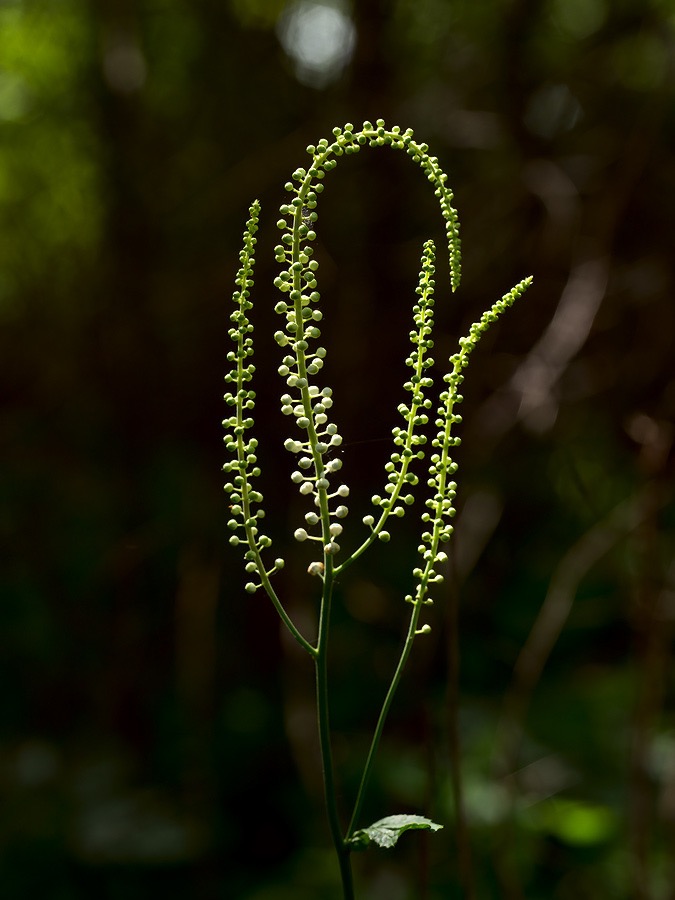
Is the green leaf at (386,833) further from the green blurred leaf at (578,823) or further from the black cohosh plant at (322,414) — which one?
the green blurred leaf at (578,823)

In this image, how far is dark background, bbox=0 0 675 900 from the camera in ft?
14.0

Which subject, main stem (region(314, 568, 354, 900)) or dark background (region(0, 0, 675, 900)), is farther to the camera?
dark background (region(0, 0, 675, 900))

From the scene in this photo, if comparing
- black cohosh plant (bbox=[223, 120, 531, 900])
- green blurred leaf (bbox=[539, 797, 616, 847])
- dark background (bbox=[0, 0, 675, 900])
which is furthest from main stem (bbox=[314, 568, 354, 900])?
green blurred leaf (bbox=[539, 797, 616, 847])

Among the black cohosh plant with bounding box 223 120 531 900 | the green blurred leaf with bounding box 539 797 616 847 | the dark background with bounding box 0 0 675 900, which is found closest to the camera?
the black cohosh plant with bounding box 223 120 531 900

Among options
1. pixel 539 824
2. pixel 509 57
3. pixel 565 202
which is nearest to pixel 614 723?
pixel 539 824

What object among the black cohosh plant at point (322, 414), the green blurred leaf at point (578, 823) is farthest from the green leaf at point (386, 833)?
the green blurred leaf at point (578, 823)

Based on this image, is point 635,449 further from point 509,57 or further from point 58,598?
point 58,598

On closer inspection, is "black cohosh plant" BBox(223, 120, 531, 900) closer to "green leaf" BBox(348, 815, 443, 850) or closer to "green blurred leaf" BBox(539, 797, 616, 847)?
"green leaf" BBox(348, 815, 443, 850)

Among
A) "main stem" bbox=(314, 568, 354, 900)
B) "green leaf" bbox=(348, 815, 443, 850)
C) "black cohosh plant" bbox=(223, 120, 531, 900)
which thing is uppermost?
"black cohosh plant" bbox=(223, 120, 531, 900)

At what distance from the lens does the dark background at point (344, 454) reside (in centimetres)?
426

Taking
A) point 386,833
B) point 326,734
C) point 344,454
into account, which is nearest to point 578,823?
A: point 344,454

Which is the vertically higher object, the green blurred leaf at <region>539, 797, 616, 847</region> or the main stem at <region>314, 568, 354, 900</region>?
the main stem at <region>314, 568, 354, 900</region>

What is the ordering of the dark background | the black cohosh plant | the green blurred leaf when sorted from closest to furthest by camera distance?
1. the black cohosh plant
2. the green blurred leaf
3. the dark background

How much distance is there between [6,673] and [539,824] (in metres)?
3.30
